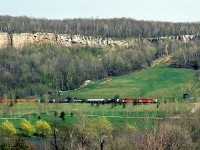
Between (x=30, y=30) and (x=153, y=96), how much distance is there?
38285mm

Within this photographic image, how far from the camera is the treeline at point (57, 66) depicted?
244 ft

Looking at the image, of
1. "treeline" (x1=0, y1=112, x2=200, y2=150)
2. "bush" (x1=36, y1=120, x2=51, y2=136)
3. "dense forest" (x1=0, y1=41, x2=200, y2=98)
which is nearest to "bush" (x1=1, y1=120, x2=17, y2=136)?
"treeline" (x1=0, y1=112, x2=200, y2=150)

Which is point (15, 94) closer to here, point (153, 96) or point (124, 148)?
point (153, 96)

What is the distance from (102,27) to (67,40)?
32.0 ft

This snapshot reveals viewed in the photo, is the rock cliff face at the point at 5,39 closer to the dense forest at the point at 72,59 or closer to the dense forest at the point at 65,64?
the dense forest at the point at 72,59

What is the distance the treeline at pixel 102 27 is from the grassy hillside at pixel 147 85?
22.2m

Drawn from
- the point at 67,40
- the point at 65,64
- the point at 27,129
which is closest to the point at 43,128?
the point at 27,129

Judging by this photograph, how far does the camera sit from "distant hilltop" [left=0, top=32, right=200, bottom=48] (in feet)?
300

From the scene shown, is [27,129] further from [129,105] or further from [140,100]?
[140,100]


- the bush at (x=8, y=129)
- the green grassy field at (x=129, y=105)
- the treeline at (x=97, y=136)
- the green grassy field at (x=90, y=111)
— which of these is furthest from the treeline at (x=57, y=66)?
the treeline at (x=97, y=136)

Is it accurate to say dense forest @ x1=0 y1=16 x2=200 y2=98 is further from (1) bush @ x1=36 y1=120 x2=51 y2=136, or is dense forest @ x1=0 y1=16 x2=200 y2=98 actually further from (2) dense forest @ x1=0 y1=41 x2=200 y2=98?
(1) bush @ x1=36 y1=120 x2=51 y2=136

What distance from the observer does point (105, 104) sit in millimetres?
59688

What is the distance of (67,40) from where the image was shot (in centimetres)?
9456

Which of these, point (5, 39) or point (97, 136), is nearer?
point (97, 136)
